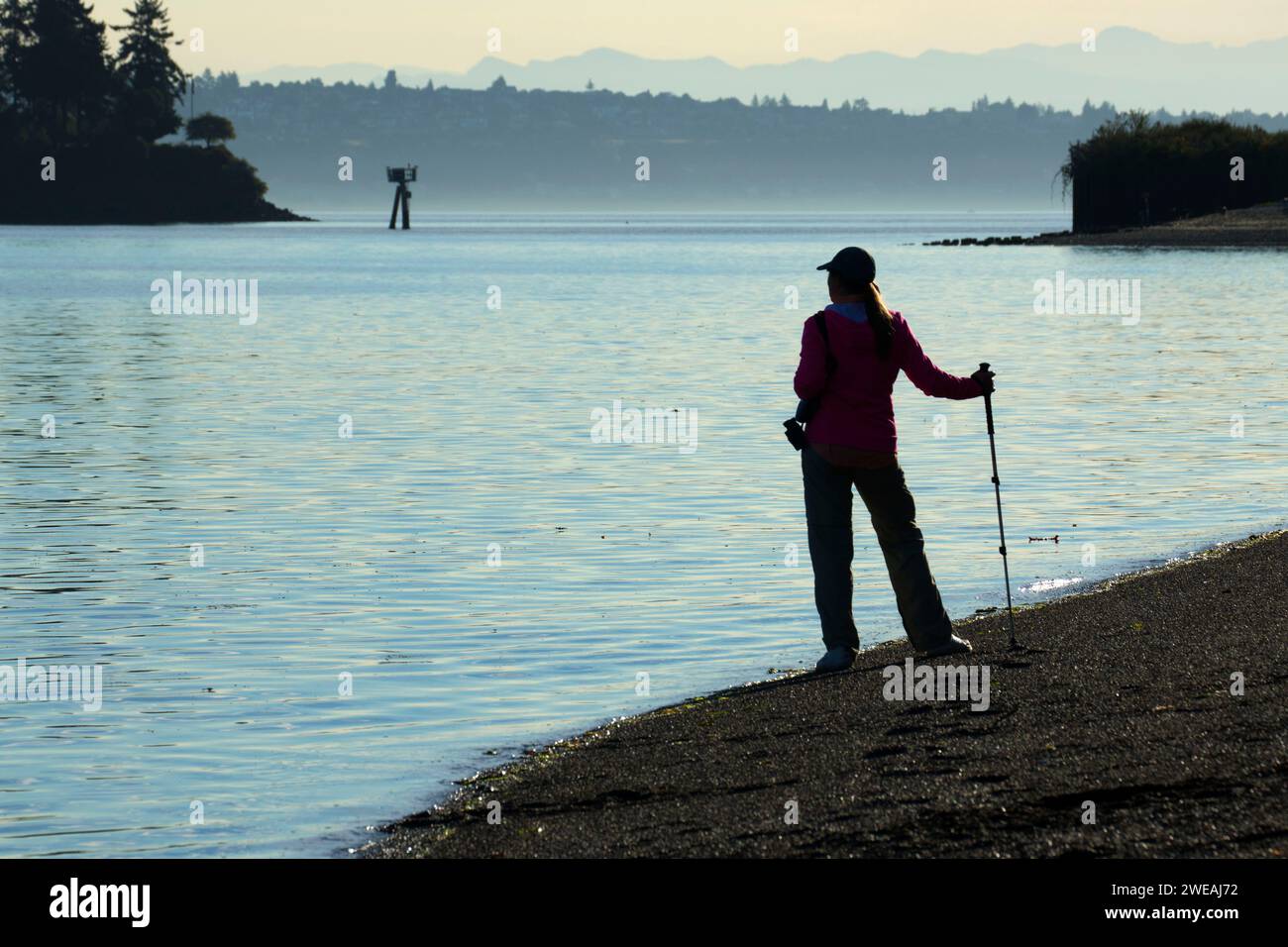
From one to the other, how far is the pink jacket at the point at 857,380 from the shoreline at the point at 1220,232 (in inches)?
4237

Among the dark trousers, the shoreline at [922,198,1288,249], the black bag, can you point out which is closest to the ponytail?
the black bag

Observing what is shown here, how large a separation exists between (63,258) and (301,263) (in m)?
15.0

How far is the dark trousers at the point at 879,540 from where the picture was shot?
12547 mm

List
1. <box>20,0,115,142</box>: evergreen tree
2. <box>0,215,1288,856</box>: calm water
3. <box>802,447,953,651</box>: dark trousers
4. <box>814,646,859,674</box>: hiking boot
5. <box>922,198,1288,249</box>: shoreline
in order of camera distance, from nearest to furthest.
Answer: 1. <box>0,215,1288,856</box>: calm water
2. <box>802,447,953,651</box>: dark trousers
3. <box>814,646,859,674</box>: hiking boot
4. <box>922,198,1288,249</box>: shoreline
5. <box>20,0,115,142</box>: evergreen tree

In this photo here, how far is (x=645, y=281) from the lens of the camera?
10525 centimetres

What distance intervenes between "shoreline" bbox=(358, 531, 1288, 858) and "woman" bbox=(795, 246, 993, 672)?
0.40 m

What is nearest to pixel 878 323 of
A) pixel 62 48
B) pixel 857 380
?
pixel 857 380

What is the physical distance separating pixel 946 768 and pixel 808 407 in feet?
10.6

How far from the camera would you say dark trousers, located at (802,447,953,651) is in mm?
12547

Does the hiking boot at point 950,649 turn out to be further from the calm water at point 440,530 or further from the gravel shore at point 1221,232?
the gravel shore at point 1221,232

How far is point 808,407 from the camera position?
12383mm

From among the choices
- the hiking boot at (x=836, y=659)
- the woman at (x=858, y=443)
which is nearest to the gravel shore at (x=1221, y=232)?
the hiking boot at (x=836, y=659)

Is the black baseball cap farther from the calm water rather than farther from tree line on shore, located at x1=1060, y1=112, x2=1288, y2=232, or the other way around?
tree line on shore, located at x1=1060, y1=112, x2=1288, y2=232
